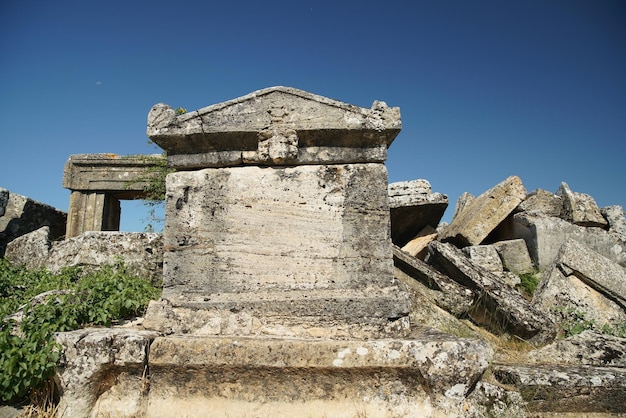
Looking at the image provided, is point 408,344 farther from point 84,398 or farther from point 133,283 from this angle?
point 133,283

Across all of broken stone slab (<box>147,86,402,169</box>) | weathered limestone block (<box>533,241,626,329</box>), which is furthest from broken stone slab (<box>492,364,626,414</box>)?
weathered limestone block (<box>533,241,626,329</box>)

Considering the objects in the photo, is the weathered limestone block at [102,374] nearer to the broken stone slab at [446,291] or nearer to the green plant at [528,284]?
the broken stone slab at [446,291]

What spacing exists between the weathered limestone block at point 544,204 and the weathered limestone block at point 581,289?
1.77 m

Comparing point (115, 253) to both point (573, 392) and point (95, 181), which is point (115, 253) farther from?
point (573, 392)

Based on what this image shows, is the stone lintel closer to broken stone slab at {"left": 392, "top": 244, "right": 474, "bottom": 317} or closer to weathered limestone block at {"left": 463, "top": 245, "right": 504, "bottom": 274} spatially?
broken stone slab at {"left": 392, "top": 244, "right": 474, "bottom": 317}

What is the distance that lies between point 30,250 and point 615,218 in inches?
337

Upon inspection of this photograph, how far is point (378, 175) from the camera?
303 cm

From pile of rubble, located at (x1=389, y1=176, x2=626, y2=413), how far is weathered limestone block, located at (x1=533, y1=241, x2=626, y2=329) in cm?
1

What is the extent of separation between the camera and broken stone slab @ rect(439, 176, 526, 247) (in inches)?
236

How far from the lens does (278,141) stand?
3010 mm

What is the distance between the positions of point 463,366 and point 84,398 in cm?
210

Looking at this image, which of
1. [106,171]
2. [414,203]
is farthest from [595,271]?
[106,171]

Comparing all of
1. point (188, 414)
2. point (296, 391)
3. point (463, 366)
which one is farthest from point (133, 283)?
point (463, 366)

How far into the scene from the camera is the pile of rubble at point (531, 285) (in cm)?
281
